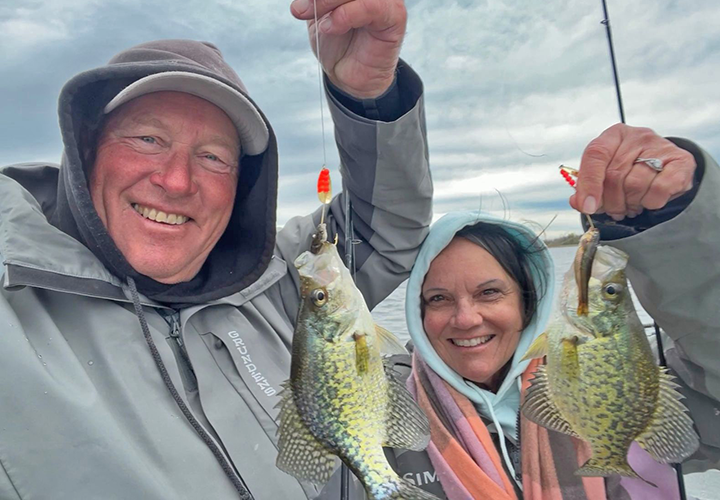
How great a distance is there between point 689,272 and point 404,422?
126 cm

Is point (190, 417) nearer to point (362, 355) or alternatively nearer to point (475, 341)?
point (362, 355)

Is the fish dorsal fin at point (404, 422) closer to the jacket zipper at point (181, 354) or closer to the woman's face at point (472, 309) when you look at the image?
the woman's face at point (472, 309)

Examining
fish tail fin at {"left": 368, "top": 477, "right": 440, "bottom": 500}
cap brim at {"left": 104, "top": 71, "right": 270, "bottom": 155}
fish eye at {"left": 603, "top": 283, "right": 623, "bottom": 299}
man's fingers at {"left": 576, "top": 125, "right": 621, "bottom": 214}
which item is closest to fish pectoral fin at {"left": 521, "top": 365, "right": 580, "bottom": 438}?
fish eye at {"left": 603, "top": 283, "right": 623, "bottom": 299}

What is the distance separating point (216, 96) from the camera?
89.2 inches

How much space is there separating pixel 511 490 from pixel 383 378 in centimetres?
108

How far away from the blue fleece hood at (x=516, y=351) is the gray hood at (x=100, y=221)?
2.77 feet

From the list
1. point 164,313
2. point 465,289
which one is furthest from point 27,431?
point 465,289

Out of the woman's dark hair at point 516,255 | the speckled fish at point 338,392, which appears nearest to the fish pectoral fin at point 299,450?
the speckled fish at point 338,392

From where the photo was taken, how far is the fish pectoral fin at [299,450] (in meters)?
1.76

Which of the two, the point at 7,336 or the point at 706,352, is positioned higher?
the point at 7,336

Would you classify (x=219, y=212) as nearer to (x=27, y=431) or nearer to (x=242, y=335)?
(x=242, y=335)

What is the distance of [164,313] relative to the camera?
2.19 meters

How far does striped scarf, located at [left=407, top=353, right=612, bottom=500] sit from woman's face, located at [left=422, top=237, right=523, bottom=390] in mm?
197

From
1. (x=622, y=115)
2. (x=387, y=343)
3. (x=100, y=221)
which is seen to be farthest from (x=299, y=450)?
(x=622, y=115)
